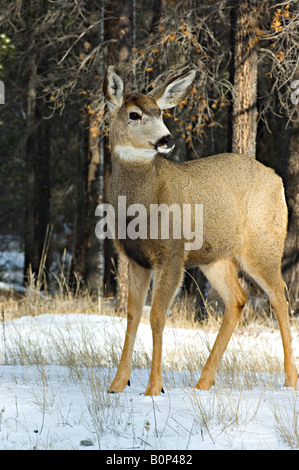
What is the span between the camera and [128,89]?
11.6 meters

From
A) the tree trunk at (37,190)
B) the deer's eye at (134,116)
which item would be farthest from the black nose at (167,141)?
the tree trunk at (37,190)

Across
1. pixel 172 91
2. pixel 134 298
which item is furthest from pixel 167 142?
pixel 134 298

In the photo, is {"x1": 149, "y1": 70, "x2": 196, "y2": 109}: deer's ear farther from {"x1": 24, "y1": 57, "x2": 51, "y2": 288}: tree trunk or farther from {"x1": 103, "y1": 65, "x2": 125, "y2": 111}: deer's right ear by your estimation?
{"x1": 24, "y1": 57, "x2": 51, "y2": 288}: tree trunk

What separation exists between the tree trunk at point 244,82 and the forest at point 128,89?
0.02 metres

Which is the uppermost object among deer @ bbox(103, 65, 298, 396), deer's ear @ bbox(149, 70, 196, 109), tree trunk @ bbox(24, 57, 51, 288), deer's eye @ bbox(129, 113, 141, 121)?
deer's ear @ bbox(149, 70, 196, 109)

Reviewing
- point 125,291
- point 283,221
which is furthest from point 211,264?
point 125,291

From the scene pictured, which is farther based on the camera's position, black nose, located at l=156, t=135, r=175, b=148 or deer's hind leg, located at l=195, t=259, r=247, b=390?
deer's hind leg, located at l=195, t=259, r=247, b=390

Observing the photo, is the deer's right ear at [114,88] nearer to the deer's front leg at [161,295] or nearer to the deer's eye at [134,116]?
the deer's eye at [134,116]

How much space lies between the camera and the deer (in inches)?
228

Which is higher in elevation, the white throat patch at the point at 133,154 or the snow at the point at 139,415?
the white throat patch at the point at 133,154

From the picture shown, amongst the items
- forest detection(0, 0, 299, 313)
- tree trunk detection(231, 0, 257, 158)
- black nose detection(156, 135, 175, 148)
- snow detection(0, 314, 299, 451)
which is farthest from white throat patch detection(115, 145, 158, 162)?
tree trunk detection(231, 0, 257, 158)

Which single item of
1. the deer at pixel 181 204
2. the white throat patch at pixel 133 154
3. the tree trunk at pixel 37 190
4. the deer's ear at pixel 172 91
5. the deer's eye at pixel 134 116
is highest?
the deer's ear at pixel 172 91

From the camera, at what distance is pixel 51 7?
56.1 feet

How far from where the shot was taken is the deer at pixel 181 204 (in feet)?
19.0
